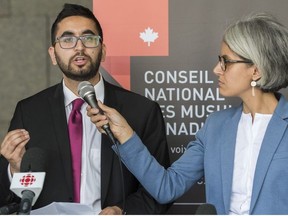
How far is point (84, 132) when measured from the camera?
3.06 metres

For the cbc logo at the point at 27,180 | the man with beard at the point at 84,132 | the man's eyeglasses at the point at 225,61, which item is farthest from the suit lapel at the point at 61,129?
the cbc logo at the point at 27,180

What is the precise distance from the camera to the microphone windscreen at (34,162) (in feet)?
7.22

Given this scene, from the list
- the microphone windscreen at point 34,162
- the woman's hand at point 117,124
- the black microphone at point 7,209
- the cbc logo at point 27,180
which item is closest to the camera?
the cbc logo at point 27,180

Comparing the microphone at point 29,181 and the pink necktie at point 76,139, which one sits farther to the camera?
the pink necktie at point 76,139

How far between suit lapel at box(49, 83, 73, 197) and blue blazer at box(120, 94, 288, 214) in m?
0.39

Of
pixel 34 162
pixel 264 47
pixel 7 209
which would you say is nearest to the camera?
pixel 7 209

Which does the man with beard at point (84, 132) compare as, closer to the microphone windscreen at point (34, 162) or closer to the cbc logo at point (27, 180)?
the microphone windscreen at point (34, 162)

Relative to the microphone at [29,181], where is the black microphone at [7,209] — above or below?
below

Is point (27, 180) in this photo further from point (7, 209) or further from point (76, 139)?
point (76, 139)

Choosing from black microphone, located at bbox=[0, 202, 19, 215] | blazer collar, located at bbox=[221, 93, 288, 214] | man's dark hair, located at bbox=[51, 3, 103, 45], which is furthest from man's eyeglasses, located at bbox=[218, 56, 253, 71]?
black microphone, located at bbox=[0, 202, 19, 215]

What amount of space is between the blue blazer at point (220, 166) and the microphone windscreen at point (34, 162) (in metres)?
0.45

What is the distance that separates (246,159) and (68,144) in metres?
0.81

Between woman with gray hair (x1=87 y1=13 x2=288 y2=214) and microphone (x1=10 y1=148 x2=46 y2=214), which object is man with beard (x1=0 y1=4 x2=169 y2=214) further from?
microphone (x1=10 y1=148 x2=46 y2=214)

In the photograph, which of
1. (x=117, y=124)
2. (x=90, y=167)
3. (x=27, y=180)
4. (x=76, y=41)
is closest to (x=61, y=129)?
(x=90, y=167)
